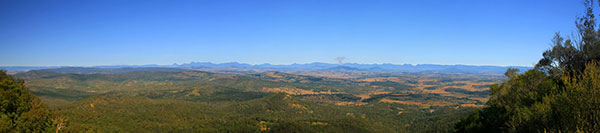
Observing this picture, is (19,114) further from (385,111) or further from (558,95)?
(385,111)

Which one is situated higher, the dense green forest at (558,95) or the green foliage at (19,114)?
the dense green forest at (558,95)

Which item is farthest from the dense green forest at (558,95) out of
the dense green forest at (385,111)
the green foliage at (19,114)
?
the green foliage at (19,114)

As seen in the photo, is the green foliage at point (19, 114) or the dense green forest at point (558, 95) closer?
the dense green forest at point (558, 95)

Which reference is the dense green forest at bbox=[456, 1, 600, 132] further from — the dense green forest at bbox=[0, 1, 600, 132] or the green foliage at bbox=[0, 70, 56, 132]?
the green foliage at bbox=[0, 70, 56, 132]

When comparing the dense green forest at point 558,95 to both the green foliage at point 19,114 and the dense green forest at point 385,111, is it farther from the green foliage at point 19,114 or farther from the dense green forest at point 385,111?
the green foliage at point 19,114

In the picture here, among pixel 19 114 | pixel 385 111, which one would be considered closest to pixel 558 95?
pixel 19 114


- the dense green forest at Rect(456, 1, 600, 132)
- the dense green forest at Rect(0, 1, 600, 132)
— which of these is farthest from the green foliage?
the dense green forest at Rect(456, 1, 600, 132)
